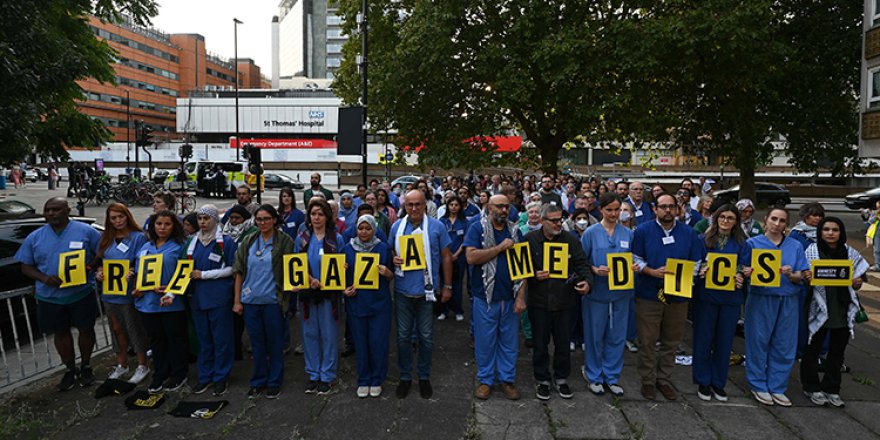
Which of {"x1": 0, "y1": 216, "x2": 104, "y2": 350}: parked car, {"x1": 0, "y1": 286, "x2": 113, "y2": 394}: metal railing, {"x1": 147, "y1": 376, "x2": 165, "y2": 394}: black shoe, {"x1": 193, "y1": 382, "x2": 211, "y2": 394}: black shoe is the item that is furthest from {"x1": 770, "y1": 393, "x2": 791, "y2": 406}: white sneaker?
{"x1": 0, "y1": 216, "x2": 104, "y2": 350}: parked car

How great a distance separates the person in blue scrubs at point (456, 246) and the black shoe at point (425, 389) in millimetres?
2584

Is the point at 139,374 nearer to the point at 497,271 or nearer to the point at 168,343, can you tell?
the point at 168,343

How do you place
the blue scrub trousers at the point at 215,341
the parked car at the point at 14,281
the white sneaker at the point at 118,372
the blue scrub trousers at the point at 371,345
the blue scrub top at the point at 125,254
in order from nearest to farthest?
the blue scrub trousers at the point at 371,345 < the blue scrub trousers at the point at 215,341 < the blue scrub top at the point at 125,254 < the white sneaker at the point at 118,372 < the parked car at the point at 14,281

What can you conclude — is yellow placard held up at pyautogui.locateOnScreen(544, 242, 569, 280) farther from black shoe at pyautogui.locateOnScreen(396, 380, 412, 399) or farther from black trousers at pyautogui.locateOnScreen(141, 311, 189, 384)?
black trousers at pyautogui.locateOnScreen(141, 311, 189, 384)

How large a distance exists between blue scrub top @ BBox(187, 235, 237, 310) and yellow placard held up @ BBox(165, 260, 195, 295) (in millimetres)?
61

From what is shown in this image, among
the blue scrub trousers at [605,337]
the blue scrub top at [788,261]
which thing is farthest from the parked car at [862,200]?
the blue scrub trousers at [605,337]

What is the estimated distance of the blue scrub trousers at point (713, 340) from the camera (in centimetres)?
490

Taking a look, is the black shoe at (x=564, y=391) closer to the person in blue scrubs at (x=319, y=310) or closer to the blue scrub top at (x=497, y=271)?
the blue scrub top at (x=497, y=271)

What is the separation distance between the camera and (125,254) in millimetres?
5340

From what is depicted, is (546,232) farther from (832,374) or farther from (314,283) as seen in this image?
(832,374)

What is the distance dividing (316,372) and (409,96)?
13814 mm

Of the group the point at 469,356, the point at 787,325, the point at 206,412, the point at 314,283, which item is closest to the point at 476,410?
the point at 469,356

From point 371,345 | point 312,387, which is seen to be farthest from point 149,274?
point 371,345

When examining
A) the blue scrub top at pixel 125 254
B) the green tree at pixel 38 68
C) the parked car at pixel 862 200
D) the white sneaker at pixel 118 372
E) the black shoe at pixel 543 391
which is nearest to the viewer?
the black shoe at pixel 543 391
